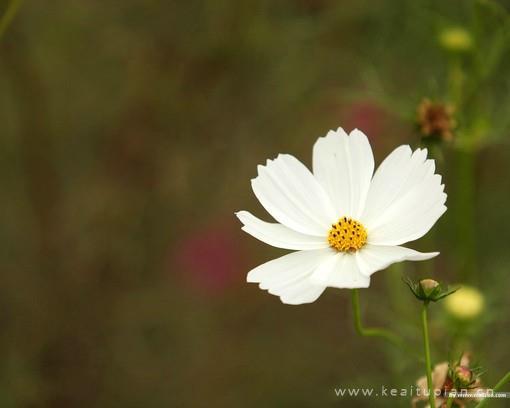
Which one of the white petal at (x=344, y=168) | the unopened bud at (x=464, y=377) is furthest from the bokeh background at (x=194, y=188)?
the unopened bud at (x=464, y=377)

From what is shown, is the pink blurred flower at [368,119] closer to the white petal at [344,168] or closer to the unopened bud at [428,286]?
the white petal at [344,168]

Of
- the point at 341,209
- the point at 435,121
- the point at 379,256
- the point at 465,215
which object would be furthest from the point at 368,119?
the point at 379,256

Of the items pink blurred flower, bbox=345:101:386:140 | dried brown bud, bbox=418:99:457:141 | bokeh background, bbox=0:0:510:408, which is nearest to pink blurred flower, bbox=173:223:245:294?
bokeh background, bbox=0:0:510:408

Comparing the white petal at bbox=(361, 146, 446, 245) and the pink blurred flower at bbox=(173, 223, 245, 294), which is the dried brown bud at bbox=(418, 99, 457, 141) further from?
the pink blurred flower at bbox=(173, 223, 245, 294)

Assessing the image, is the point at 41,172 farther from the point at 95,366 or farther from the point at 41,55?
the point at 95,366

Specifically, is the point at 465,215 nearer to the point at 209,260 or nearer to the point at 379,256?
the point at 379,256

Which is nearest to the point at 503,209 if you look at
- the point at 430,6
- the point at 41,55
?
the point at 430,6
